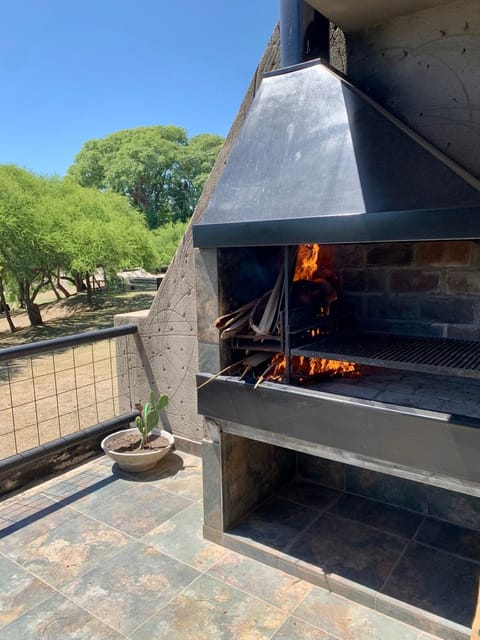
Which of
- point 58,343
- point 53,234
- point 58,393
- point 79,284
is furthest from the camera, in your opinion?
point 79,284

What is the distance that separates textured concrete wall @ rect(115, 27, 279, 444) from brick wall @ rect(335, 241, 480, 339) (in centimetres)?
120

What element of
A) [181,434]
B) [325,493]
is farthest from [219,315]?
[181,434]

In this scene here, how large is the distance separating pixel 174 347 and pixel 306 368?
1459 millimetres

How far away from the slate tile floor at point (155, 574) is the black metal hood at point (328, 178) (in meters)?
1.63

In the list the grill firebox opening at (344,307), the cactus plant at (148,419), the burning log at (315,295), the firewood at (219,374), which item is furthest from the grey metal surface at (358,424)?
the cactus plant at (148,419)

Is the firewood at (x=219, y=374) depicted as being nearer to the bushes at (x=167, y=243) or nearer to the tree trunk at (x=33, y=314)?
the tree trunk at (x=33, y=314)

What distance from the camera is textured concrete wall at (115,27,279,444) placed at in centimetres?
331

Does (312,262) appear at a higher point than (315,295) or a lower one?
higher

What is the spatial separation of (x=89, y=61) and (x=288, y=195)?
18216mm

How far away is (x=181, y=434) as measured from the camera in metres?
3.59

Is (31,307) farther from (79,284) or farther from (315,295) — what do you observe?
(315,295)

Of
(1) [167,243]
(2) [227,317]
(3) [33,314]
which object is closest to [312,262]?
(2) [227,317]

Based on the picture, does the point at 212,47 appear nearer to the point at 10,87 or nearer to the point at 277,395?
the point at 10,87

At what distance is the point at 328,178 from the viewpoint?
1.77 m
